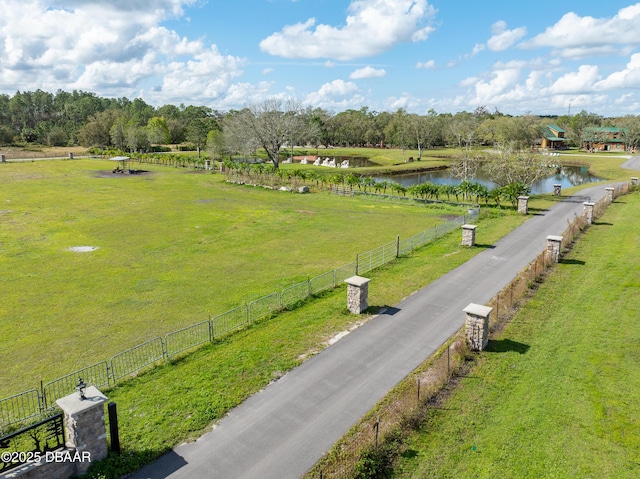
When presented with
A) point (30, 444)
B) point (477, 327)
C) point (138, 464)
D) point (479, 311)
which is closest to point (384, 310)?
point (477, 327)

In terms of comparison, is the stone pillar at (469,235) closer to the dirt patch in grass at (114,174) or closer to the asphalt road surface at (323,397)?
the asphalt road surface at (323,397)

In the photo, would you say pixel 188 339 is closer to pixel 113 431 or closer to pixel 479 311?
pixel 113 431

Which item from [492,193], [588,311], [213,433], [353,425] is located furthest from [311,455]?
[492,193]

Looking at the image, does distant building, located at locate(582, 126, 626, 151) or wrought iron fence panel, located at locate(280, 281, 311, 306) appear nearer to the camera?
wrought iron fence panel, located at locate(280, 281, 311, 306)

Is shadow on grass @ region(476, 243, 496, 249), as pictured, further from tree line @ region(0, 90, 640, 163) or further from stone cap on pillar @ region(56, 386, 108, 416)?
tree line @ region(0, 90, 640, 163)

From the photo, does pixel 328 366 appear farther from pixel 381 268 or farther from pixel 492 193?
pixel 492 193

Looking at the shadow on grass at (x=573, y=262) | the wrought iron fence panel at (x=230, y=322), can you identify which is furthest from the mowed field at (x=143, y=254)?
the shadow on grass at (x=573, y=262)

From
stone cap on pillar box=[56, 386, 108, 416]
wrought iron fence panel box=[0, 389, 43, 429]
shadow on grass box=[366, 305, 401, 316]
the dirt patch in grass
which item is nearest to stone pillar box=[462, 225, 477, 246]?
shadow on grass box=[366, 305, 401, 316]
